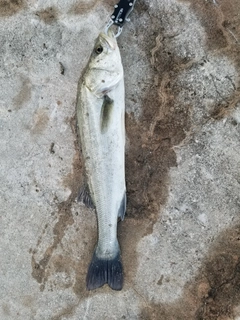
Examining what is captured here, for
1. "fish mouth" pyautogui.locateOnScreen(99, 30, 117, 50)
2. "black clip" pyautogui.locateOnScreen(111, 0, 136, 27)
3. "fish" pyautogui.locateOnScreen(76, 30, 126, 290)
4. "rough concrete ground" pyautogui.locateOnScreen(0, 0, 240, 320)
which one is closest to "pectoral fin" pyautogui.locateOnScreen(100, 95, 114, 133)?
"fish" pyautogui.locateOnScreen(76, 30, 126, 290)

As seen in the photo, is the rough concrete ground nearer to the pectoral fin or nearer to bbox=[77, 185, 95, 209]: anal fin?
bbox=[77, 185, 95, 209]: anal fin

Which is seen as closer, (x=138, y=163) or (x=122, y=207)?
(x=122, y=207)

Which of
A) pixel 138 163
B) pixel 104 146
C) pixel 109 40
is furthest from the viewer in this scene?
pixel 138 163

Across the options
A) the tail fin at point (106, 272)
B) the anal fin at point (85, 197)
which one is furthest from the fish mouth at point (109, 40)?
the tail fin at point (106, 272)

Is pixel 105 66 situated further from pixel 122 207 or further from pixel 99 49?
pixel 122 207

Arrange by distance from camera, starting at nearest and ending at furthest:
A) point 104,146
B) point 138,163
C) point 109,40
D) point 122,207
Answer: point 109,40
point 104,146
point 122,207
point 138,163

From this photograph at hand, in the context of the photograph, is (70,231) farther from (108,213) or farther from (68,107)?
(68,107)

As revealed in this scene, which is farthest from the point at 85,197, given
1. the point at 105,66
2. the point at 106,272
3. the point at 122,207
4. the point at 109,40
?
the point at 109,40
